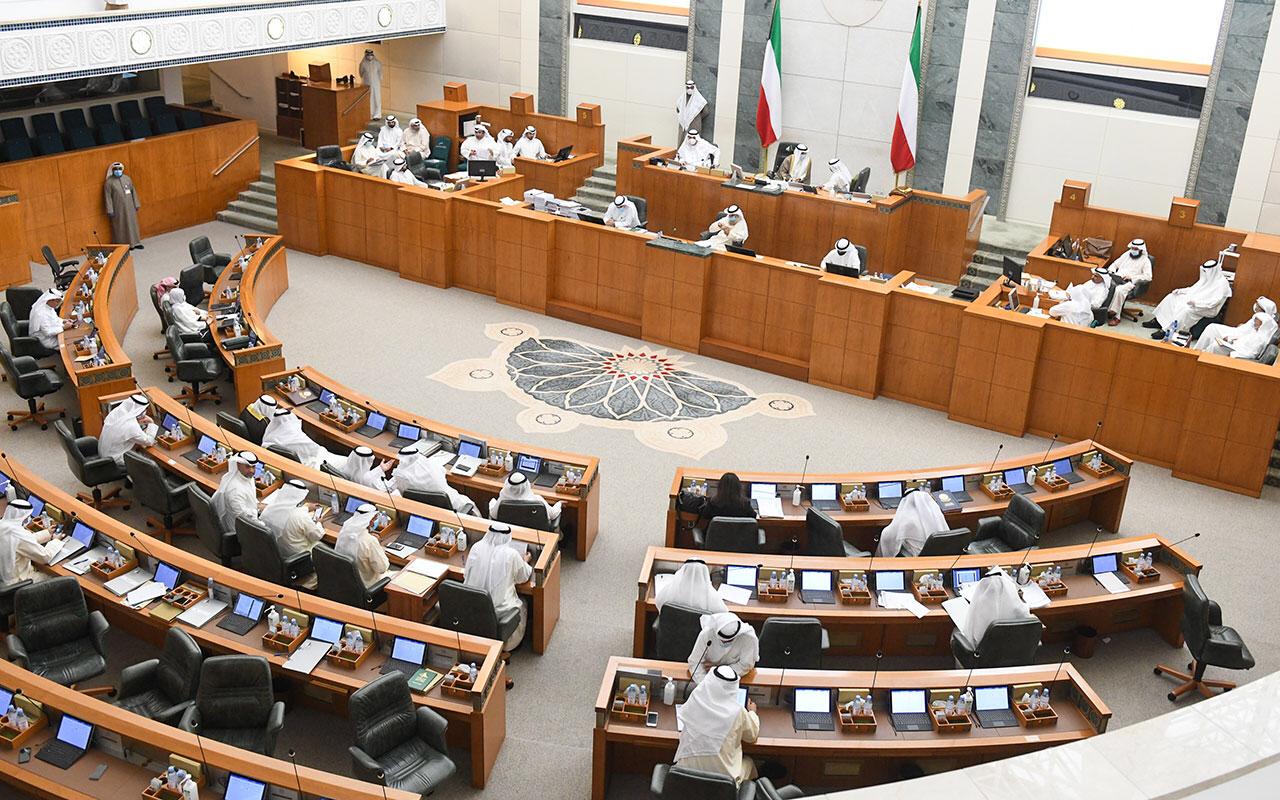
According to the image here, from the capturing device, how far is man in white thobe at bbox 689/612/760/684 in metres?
8.16

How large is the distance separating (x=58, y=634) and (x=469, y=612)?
315cm

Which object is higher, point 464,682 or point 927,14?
point 927,14

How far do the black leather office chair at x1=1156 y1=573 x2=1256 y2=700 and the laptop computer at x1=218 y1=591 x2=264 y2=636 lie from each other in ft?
24.9

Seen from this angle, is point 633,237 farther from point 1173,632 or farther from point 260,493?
point 1173,632

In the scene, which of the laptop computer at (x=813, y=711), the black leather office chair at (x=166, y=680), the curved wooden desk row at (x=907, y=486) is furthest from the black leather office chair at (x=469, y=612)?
the curved wooden desk row at (x=907, y=486)

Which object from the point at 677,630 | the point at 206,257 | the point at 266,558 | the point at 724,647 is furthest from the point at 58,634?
the point at 206,257

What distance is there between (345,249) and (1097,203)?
13057 millimetres

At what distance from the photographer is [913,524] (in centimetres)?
1065

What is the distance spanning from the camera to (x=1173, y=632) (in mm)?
10312

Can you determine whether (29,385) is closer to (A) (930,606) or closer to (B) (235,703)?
(B) (235,703)

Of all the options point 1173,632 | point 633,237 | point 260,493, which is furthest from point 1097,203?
point 260,493

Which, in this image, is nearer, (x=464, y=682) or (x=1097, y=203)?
(x=464, y=682)

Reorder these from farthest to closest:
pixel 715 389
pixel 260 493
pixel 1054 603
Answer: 1. pixel 715 389
2. pixel 260 493
3. pixel 1054 603

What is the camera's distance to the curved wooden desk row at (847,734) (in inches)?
309
